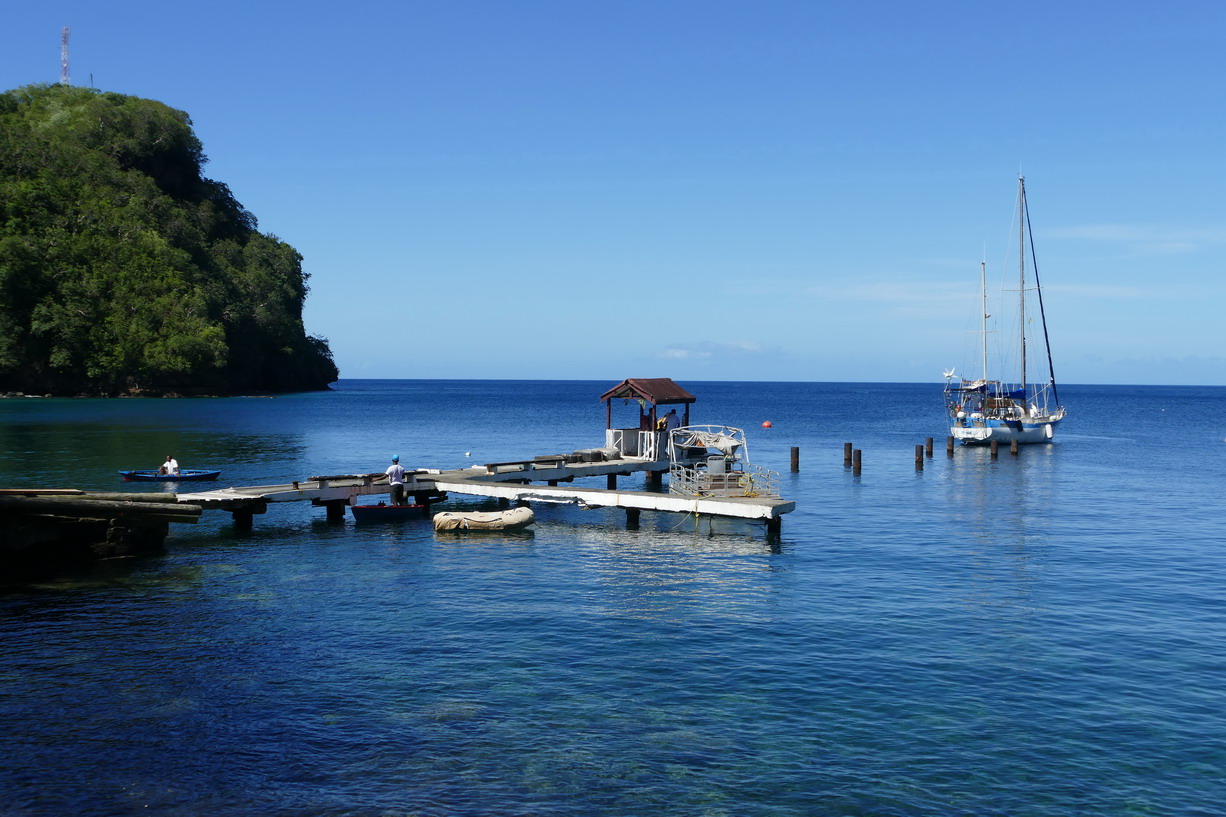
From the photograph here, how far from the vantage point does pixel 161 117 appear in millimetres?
144250

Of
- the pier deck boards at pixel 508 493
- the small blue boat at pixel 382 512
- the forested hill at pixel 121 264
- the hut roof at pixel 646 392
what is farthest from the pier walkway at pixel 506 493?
the forested hill at pixel 121 264

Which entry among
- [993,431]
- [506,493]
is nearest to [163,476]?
[506,493]

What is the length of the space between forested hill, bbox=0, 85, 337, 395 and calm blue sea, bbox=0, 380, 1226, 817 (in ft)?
318

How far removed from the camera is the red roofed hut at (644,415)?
42.5 m

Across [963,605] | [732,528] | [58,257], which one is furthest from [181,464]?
[58,257]

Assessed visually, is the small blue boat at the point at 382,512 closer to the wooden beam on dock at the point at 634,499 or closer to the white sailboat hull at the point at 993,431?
the wooden beam on dock at the point at 634,499

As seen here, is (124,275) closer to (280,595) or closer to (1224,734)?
(280,595)

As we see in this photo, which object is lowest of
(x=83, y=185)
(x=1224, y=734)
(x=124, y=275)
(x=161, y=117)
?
(x=1224, y=734)

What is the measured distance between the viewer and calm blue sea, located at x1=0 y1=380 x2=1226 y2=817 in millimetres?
12812

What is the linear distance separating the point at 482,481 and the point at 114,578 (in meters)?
15.1

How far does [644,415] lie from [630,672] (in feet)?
94.4

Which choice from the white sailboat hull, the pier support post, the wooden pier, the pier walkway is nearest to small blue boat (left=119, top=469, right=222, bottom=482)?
the wooden pier

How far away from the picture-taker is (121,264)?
399 ft

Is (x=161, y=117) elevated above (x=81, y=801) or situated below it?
above
